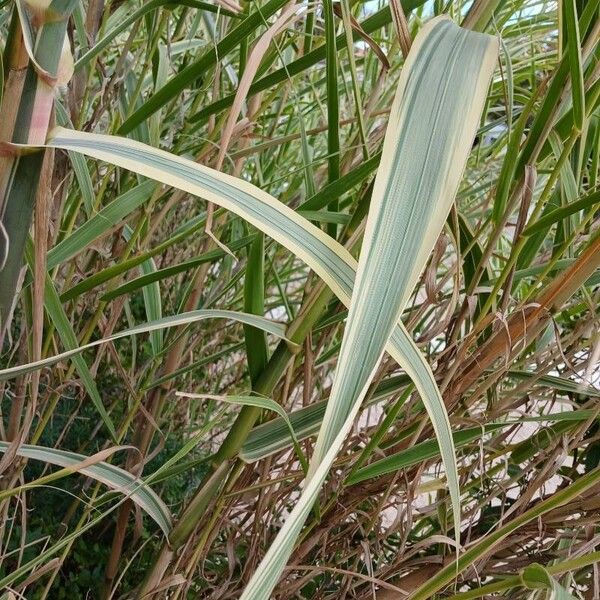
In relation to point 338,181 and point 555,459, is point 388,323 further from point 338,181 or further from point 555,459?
point 555,459

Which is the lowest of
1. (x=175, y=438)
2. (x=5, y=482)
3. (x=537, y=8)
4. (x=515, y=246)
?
(x=175, y=438)

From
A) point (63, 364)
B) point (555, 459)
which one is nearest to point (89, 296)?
point (63, 364)

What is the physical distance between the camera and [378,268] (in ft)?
0.57

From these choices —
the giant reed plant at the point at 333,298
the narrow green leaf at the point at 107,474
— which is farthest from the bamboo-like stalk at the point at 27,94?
the narrow green leaf at the point at 107,474

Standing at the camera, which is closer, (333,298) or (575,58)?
(575,58)

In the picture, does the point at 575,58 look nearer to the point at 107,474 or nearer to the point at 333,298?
the point at 333,298

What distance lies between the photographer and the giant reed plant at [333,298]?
A: 197mm

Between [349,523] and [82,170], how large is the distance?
29 cm

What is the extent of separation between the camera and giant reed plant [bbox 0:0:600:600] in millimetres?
197

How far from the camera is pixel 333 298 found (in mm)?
390

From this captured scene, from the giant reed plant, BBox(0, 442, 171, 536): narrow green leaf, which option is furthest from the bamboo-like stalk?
BBox(0, 442, 171, 536): narrow green leaf

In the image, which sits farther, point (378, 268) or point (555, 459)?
point (555, 459)

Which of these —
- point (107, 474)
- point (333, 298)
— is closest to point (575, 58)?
point (333, 298)

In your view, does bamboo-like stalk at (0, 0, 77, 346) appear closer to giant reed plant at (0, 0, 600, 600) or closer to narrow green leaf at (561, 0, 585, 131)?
giant reed plant at (0, 0, 600, 600)
